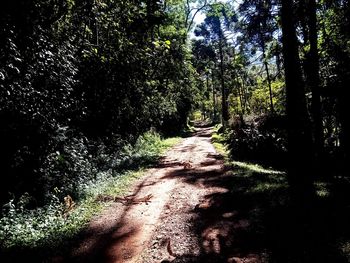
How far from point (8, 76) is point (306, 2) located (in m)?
11.2

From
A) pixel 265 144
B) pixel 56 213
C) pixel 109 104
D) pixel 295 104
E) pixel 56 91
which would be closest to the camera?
pixel 56 213

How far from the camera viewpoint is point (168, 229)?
259 inches

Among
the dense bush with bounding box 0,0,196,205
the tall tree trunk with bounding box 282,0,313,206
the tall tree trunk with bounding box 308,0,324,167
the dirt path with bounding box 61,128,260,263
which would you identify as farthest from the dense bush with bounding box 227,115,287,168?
the dense bush with bounding box 0,0,196,205

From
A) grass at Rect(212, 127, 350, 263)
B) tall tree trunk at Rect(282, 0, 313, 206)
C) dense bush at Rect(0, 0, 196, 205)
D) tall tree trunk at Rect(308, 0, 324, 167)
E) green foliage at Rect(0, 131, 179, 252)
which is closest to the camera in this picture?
grass at Rect(212, 127, 350, 263)

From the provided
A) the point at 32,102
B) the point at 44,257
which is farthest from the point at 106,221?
the point at 32,102

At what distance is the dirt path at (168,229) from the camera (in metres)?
5.45

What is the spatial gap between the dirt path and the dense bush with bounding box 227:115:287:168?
5.23 meters

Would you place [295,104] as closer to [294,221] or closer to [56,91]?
[294,221]

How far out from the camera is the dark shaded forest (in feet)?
23.4

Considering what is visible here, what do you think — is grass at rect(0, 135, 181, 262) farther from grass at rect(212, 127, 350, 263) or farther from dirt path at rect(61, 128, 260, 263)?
grass at rect(212, 127, 350, 263)

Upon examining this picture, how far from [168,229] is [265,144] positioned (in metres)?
9.87

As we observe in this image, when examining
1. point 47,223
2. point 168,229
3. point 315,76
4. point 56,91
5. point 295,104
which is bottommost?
point 168,229

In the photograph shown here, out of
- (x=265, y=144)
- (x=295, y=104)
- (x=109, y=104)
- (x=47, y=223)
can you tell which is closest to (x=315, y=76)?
(x=295, y=104)

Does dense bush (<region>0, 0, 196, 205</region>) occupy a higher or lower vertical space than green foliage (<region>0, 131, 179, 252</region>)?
higher
